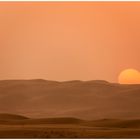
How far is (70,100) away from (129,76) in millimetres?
1711

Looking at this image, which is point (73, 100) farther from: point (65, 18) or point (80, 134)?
point (65, 18)

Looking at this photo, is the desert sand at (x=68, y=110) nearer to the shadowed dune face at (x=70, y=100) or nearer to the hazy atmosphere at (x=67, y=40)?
the shadowed dune face at (x=70, y=100)

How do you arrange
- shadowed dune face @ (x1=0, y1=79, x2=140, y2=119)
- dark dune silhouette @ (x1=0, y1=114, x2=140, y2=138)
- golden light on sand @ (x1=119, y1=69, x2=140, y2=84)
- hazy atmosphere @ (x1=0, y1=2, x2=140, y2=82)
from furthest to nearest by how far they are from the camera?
hazy atmosphere @ (x1=0, y1=2, x2=140, y2=82)
golden light on sand @ (x1=119, y1=69, x2=140, y2=84)
shadowed dune face @ (x1=0, y1=79, x2=140, y2=119)
dark dune silhouette @ (x1=0, y1=114, x2=140, y2=138)

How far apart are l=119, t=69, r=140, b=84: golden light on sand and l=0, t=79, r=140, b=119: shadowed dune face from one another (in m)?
1.37

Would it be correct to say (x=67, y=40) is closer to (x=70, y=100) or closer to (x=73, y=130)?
(x=70, y=100)

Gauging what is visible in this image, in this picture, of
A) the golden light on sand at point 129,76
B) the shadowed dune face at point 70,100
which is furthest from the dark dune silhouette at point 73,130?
the golden light on sand at point 129,76

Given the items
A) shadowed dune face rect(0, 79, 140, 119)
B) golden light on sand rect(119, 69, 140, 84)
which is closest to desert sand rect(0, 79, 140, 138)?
shadowed dune face rect(0, 79, 140, 119)

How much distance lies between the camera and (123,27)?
290 centimetres

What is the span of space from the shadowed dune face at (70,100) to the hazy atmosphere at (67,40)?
1447 millimetres

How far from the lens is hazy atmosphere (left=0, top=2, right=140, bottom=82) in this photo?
2883 millimetres

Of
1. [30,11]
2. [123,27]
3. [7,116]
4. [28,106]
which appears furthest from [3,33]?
[7,116]

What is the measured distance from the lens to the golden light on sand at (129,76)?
2737 mm

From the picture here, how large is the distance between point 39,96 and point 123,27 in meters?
1.84

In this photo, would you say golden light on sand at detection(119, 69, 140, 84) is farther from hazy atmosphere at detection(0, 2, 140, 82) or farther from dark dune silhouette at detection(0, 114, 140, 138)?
dark dune silhouette at detection(0, 114, 140, 138)
